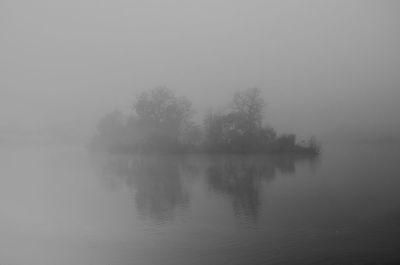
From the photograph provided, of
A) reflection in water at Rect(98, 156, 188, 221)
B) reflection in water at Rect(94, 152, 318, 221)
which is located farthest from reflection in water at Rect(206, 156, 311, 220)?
reflection in water at Rect(98, 156, 188, 221)

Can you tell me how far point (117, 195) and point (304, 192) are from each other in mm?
12566

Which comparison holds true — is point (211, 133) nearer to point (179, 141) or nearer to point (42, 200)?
point (179, 141)

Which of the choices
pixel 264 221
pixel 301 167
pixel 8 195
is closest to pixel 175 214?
pixel 264 221

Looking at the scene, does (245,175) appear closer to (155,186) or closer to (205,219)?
(155,186)

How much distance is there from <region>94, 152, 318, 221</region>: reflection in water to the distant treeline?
2878mm

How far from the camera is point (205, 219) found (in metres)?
17.9

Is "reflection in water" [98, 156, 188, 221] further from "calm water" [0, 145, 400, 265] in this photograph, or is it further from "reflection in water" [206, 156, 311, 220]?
"reflection in water" [206, 156, 311, 220]

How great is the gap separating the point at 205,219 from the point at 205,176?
15098 millimetres

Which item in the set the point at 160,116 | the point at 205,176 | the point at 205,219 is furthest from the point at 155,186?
the point at 160,116

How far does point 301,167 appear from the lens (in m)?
38.3

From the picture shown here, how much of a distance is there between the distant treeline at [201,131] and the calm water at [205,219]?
17970 mm

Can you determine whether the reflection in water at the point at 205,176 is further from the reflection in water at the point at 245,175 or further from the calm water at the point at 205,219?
the calm water at the point at 205,219

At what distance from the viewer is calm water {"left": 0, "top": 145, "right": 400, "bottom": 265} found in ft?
43.7

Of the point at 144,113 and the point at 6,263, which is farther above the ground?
the point at 144,113
